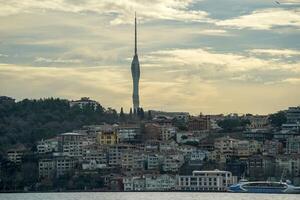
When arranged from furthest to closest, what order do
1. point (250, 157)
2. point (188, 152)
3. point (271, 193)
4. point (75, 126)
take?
point (75, 126) < point (188, 152) < point (250, 157) < point (271, 193)

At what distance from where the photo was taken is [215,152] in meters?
88.7

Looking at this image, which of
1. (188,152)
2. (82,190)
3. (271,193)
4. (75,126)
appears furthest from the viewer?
(75,126)

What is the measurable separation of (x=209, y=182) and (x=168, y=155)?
8720 mm

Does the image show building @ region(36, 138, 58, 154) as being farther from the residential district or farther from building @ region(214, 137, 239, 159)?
building @ region(214, 137, 239, 159)

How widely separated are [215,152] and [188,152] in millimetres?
2115

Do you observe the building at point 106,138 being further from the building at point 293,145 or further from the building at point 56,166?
the building at point 293,145

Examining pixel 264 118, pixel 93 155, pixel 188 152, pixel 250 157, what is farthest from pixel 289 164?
pixel 264 118

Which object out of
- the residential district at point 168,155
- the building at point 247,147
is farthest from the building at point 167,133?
the building at point 247,147

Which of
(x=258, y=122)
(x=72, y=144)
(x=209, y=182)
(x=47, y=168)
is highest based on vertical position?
(x=258, y=122)

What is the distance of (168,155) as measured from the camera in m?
86.2

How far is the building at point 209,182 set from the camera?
77938mm

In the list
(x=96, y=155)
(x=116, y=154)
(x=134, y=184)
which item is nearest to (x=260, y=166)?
(x=134, y=184)

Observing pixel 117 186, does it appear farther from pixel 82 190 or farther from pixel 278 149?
pixel 278 149

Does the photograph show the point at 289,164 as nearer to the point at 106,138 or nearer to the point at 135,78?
the point at 106,138
